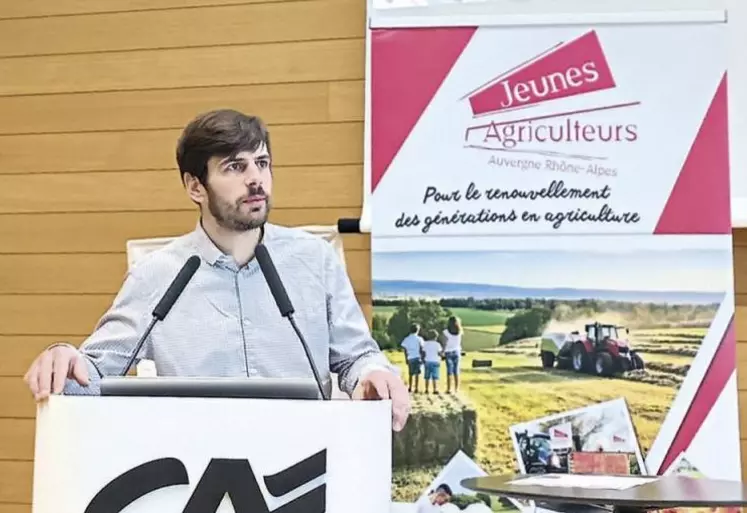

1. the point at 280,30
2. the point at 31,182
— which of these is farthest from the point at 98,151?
the point at 280,30

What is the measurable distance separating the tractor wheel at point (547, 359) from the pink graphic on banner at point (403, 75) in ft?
1.99

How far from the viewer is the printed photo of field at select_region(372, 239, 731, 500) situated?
6.98 ft

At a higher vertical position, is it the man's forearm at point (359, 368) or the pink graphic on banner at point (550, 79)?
the pink graphic on banner at point (550, 79)

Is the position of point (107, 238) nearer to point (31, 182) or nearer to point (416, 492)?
point (31, 182)

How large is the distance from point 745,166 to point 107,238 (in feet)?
5.83

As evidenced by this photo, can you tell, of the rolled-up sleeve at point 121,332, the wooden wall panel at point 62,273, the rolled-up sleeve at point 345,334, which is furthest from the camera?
the wooden wall panel at point 62,273

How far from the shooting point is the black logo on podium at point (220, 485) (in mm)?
1108

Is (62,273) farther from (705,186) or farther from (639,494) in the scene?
(639,494)

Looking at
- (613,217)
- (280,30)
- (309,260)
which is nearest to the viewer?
(309,260)

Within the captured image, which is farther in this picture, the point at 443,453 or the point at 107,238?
the point at 107,238

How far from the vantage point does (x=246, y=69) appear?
2.61 meters

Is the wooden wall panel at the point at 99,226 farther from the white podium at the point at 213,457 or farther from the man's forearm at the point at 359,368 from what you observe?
the white podium at the point at 213,457

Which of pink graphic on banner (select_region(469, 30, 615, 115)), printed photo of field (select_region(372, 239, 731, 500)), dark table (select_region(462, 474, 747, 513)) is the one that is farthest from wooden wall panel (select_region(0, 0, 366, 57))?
dark table (select_region(462, 474, 747, 513))

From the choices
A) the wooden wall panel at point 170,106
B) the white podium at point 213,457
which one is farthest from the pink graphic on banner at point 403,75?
the white podium at point 213,457
